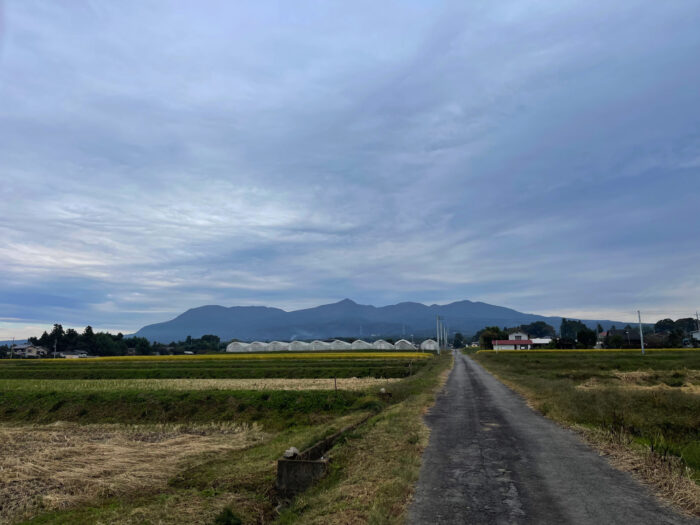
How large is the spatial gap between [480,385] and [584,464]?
80.9 feet

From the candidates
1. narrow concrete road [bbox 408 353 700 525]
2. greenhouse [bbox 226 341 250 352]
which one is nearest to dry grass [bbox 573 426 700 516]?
narrow concrete road [bbox 408 353 700 525]

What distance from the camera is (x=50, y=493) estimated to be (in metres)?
13.2

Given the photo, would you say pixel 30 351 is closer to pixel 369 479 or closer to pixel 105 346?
pixel 105 346

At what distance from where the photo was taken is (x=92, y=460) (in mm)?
16594

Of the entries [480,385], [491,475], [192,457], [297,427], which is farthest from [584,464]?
[480,385]

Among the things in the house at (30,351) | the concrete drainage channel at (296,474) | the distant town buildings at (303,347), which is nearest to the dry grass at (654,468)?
the concrete drainage channel at (296,474)

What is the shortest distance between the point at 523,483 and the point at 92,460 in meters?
15.3

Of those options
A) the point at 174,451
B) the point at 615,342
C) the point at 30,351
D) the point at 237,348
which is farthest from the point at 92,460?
the point at 30,351

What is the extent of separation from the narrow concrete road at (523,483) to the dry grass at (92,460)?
9.06m

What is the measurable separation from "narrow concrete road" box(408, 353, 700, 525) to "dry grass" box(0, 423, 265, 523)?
29.7 feet

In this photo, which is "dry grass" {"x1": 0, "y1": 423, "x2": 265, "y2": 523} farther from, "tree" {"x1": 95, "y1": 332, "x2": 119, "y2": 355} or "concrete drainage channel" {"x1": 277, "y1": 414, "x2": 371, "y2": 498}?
"tree" {"x1": 95, "y1": 332, "x2": 119, "y2": 355}

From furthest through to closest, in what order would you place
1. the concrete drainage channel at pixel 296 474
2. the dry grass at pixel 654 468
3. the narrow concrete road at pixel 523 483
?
the concrete drainage channel at pixel 296 474, the dry grass at pixel 654 468, the narrow concrete road at pixel 523 483

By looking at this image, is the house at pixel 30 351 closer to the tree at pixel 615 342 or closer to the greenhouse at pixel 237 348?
the greenhouse at pixel 237 348

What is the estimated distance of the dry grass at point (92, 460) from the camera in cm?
1315
